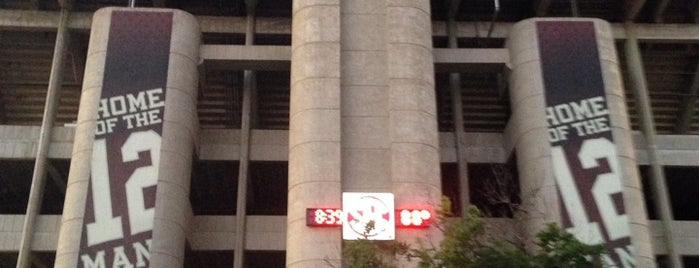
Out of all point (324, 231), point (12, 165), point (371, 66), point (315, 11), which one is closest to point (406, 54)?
point (371, 66)

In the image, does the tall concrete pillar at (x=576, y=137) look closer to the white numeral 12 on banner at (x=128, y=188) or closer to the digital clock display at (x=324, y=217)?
the digital clock display at (x=324, y=217)

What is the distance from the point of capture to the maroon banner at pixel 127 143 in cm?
3011

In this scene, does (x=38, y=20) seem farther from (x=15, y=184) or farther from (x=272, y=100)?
(x=272, y=100)

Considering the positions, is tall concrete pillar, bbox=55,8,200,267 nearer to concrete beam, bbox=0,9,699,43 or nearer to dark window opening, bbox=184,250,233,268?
concrete beam, bbox=0,9,699,43

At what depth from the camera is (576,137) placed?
106ft

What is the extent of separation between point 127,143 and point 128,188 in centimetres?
178

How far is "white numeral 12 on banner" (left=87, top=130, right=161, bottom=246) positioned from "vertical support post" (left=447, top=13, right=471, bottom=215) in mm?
11800

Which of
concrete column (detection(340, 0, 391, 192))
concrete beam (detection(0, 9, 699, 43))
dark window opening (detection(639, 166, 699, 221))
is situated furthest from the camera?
dark window opening (detection(639, 166, 699, 221))

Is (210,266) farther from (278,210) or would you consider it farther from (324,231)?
(324,231)

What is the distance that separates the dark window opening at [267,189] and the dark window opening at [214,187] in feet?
2.98

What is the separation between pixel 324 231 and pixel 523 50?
1125cm

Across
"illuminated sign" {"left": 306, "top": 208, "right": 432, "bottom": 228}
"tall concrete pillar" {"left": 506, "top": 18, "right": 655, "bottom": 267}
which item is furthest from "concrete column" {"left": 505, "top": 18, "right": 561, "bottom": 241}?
"illuminated sign" {"left": 306, "top": 208, "right": 432, "bottom": 228}

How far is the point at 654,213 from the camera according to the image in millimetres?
39688

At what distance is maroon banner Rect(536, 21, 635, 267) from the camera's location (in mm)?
30672
